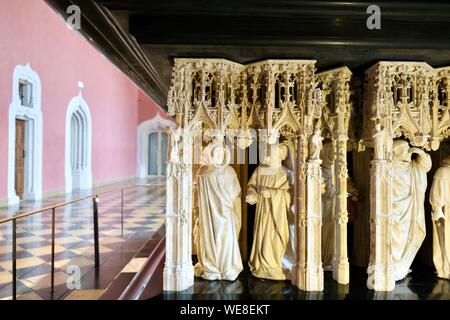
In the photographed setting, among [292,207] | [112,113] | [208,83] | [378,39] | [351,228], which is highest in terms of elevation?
[112,113]

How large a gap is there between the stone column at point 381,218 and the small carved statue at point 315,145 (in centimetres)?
59

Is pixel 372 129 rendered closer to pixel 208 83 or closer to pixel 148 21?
pixel 208 83

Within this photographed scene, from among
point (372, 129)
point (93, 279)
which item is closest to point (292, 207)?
point (372, 129)

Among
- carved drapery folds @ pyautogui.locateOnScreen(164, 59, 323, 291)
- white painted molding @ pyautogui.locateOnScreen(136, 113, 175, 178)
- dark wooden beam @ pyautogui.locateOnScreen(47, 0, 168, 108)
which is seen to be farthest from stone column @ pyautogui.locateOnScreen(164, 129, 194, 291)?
white painted molding @ pyautogui.locateOnScreen(136, 113, 175, 178)

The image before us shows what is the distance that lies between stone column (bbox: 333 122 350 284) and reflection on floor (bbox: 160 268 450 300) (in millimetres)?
138

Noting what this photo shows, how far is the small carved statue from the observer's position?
10.0 ft

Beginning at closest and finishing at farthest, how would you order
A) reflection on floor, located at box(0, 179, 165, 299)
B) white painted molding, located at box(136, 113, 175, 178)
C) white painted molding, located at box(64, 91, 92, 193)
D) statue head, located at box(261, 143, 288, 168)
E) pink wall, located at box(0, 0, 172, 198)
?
reflection on floor, located at box(0, 179, 165, 299) < statue head, located at box(261, 143, 288, 168) < pink wall, located at box(0, 0, 172, 198) < white painted molding, located at box(64, 91, 92, 193) < white painted molding, located at box(136, 113, 175, 178)

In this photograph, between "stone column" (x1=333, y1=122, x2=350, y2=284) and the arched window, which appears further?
the arched window

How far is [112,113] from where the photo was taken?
1653 centimetres

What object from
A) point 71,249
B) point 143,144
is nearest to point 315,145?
point 71,249

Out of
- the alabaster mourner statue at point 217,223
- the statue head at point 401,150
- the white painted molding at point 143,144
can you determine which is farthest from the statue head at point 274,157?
the white painted molding at point 143,144

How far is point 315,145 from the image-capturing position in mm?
3051

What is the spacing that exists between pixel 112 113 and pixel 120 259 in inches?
544

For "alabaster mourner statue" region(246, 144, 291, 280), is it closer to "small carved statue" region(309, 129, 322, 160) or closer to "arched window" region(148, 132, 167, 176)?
"small carved statue" region(309, 129, 322, 160)
